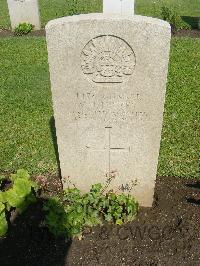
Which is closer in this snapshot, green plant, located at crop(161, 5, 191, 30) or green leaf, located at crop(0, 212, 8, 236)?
green leaf, located at crop(0, 212, 8, 236)

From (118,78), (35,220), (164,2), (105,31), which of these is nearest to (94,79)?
(118,78)

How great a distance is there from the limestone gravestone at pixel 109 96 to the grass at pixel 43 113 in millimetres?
1052

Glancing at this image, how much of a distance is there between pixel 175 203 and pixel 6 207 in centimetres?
190

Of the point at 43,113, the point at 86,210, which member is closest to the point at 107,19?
the point at 86,210

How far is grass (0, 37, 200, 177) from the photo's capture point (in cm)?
509

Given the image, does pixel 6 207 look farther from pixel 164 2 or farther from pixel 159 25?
pixel 164 2

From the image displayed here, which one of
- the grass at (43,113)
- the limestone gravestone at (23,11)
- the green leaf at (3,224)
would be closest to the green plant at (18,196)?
the green leaf at (3,224)

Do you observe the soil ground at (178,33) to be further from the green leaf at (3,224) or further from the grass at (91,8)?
the green leaf at (3,224)

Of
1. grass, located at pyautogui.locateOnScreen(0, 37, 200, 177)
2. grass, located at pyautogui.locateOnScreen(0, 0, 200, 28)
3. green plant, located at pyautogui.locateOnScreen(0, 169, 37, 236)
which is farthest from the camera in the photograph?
grass, located at pyautogui.locateOnScreen(0, 0, 200, 28)

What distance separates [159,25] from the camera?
300cm

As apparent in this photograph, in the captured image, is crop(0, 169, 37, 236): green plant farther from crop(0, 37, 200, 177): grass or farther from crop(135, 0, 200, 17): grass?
crop(135, 0, 200, 17): grass

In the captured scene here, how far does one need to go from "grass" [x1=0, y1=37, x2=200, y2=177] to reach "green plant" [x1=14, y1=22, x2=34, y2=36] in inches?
49.3

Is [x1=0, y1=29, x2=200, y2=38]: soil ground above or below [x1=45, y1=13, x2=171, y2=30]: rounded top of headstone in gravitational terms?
below

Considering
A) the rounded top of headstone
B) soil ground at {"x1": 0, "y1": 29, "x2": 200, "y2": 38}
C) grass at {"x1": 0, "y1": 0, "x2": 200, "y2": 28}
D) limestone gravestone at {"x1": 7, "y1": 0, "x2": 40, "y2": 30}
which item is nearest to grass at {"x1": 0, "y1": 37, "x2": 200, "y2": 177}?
soil ground at {"x1": 0, "y1": 29, "x2": 200, "y2": 38}
